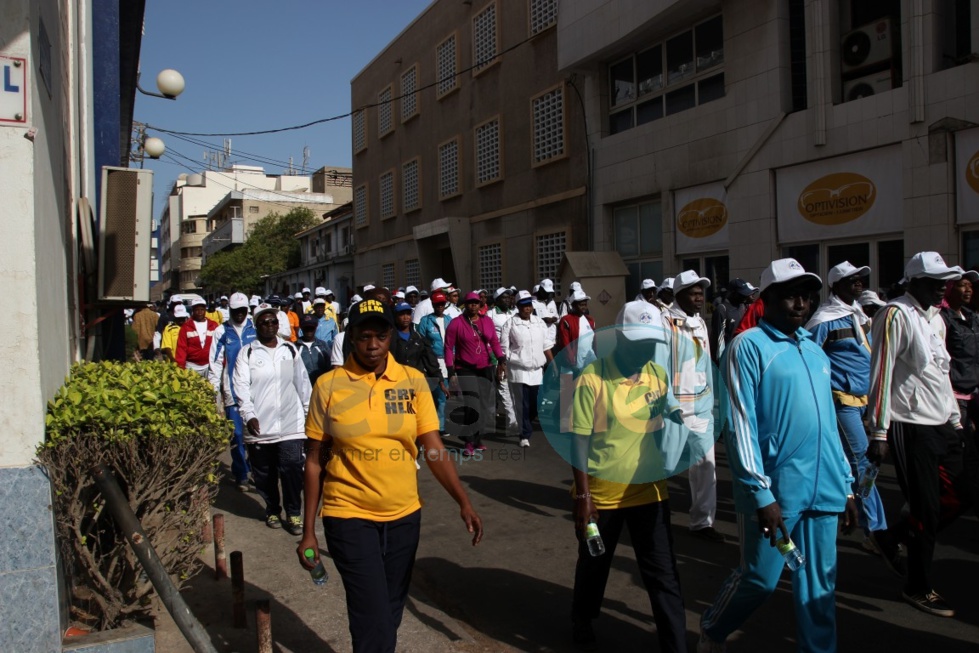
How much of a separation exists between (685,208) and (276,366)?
11.2 metres

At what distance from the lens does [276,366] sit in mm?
6488

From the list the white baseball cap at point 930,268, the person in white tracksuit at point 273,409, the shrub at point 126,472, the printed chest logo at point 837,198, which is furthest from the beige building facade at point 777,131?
the shrub at point 126,472

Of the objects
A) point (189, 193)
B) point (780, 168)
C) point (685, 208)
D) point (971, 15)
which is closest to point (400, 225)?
point (685, 208)

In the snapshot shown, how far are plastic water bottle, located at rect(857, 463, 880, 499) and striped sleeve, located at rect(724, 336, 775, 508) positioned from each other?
194 cm

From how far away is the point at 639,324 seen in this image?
165 inches

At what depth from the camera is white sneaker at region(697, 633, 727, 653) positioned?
3.77 metres

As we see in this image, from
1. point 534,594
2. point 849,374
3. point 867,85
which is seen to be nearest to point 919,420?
point 849,374

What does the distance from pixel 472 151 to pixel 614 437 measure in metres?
21.3

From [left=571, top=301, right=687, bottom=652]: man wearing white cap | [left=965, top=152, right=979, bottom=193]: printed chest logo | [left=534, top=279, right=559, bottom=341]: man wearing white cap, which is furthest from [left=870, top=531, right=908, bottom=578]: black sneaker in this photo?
[left=534, top=279, right=559, bottom=341]: man wearing white cap

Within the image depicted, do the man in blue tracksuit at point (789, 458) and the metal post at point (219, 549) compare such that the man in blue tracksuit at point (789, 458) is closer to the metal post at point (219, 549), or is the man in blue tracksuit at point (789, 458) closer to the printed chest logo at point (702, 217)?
the metal post at point (219, 549)

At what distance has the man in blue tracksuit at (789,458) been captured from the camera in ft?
11.1

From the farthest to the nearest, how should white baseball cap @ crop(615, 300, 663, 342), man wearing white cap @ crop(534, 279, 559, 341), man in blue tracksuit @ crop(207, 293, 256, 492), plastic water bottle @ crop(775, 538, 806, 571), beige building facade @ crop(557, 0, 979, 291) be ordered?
man wearing white cap @ crop(534, 279, 559, 341)
beige building facade @ crop(557, 0, 979, 291)
man in blue tracksuit @ crop(207, 293, 256, 492)
white baseball cap @ crop(615, 300, 663, 342)
plastic water bottle @ crop(775, 538, 806, 571)

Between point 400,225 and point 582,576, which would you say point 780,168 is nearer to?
point 582,576

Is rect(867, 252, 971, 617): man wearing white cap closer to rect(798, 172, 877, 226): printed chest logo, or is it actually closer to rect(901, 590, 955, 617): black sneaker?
rect(901, 590, 955, 617): black sneaker
